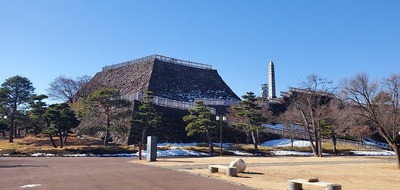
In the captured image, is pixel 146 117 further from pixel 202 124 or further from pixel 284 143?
pixel 284 143

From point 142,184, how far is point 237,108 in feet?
90.6

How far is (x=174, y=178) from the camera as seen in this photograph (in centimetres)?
1084

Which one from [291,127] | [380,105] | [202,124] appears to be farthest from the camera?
[291,127]

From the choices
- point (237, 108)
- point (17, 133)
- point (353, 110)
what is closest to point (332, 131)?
point (237, 108)

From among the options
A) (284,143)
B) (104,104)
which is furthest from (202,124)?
(284,143)

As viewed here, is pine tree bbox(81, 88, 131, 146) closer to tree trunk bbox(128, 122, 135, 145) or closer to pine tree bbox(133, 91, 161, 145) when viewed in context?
pine tree bbox(133, 91, 161, 145)

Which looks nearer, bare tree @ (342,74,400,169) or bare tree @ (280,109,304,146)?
bare tree @ (342,74,400,169)

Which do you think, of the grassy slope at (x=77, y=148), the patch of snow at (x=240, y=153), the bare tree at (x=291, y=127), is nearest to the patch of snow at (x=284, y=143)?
the bare tree at (x=291, y=127)

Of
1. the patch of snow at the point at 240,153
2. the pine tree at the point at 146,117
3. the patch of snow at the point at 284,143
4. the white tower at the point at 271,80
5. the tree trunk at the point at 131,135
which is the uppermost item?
the white tower at the point at 271,80

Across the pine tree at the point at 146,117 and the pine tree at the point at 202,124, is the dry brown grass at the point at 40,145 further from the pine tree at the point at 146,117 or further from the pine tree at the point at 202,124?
the pine tree at the point at 202,124

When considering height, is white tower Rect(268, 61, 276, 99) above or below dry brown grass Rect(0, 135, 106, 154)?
above

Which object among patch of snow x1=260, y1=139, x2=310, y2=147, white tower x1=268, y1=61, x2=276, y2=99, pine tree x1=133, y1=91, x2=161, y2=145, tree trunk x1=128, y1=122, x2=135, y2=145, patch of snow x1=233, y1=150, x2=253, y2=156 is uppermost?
white tower x1=268, y1=61, x2=276, y2=99

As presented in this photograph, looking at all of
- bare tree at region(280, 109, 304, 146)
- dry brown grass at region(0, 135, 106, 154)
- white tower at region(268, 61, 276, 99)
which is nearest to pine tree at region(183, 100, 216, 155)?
dry brown grass at region(0, 135, 106, 154)

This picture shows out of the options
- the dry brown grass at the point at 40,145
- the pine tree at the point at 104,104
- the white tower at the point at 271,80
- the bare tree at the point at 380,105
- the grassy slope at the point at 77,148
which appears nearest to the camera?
the bare tree at the point at 380,105
